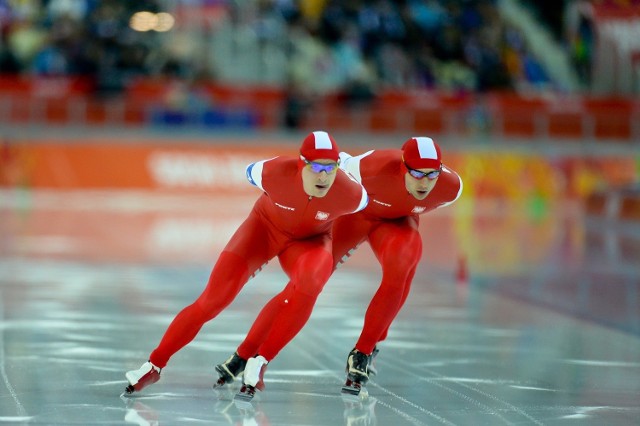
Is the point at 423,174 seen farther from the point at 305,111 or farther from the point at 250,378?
the point at 305,111

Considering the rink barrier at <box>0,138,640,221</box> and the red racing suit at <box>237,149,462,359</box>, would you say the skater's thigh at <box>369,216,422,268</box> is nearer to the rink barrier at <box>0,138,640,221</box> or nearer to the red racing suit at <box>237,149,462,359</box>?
the red racing suit at <box>237,149,462,359</box>

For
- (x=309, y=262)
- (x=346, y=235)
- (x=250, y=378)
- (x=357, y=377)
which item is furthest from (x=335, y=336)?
(x=250, y=378)

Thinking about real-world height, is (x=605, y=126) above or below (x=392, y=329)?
above

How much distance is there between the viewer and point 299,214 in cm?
596

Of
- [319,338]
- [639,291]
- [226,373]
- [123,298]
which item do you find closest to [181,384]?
[226,373]

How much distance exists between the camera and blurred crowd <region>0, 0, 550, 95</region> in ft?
79.0

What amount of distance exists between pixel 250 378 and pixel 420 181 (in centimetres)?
146

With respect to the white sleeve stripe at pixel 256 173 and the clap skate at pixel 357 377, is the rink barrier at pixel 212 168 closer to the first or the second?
the clap skate at pixel 357 377

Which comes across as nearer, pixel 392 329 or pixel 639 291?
pixel 392 329

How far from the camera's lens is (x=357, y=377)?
612cm

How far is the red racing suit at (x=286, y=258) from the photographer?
588 centimetres

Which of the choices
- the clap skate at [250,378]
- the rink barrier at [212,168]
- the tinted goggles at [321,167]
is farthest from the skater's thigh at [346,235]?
the rink barrier at [212,168]

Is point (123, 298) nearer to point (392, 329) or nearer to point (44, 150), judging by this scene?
point (392, 329)

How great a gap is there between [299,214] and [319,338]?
240cm
